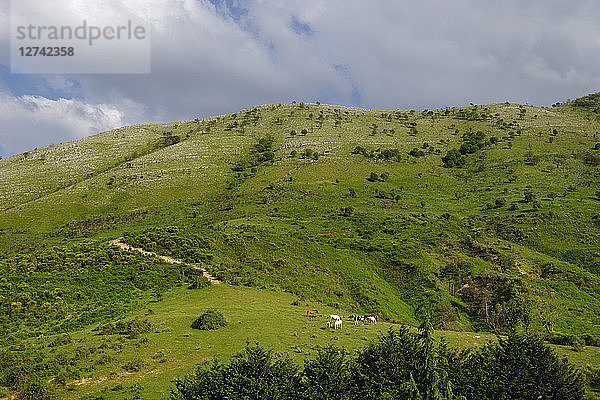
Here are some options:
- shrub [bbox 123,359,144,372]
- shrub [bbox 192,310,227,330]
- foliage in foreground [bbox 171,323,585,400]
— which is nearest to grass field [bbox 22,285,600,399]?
shrub [bbox 123,359,144,372]

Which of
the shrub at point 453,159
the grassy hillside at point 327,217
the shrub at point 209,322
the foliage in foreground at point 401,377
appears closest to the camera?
the foliage in foreground at point 401,377

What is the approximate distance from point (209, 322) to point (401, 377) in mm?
16735

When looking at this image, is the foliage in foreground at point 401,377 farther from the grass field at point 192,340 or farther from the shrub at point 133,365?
the shrub at point 133,365

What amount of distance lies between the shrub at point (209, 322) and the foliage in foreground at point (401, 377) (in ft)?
39.4

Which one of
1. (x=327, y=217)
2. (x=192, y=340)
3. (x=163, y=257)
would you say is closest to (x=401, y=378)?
(x=192, y=340)

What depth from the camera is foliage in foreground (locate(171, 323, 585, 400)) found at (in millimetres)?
12867

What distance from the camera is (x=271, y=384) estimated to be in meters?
Result: 13.1

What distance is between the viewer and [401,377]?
13.7 metres

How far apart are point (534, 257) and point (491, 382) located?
2003 inches

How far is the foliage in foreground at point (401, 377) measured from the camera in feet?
42.2

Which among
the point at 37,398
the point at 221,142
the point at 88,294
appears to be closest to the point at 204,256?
the point at 88,294

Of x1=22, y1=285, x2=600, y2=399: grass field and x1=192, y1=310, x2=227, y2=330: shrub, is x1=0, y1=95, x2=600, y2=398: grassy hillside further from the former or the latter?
x1=192, y1=310, x2=227, y2=330: shrub

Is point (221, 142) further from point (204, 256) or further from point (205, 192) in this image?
point (204, 256)

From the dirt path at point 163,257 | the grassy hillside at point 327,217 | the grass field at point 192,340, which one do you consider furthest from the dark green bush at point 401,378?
the dirt path at point 163,257
